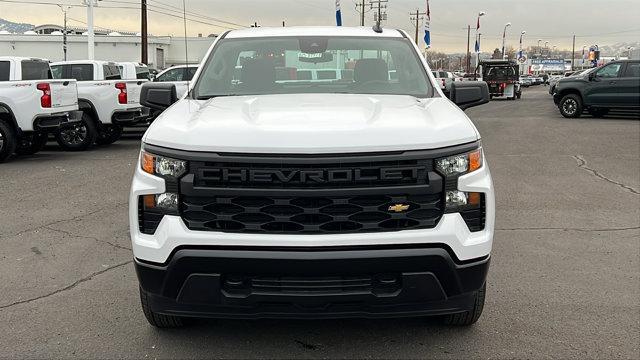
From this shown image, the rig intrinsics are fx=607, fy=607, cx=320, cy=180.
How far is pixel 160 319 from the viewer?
3662mm

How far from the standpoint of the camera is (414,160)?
301 centimetres

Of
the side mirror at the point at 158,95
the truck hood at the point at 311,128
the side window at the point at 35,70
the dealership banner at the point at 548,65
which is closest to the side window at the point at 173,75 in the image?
the side window at the point at 35,70

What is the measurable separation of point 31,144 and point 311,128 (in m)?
11.3

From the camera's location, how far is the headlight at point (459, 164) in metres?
3.06

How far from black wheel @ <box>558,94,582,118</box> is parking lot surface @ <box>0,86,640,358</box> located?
12438 millimetres

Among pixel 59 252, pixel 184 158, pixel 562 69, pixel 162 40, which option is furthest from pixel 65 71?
pixel 562 69

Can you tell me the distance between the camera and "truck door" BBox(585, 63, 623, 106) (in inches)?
773

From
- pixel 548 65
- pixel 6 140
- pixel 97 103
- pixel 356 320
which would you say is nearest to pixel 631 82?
pixel 97 103

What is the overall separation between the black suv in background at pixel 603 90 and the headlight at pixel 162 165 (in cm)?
1958

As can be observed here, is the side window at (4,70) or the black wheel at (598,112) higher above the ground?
the side window at (4,70)

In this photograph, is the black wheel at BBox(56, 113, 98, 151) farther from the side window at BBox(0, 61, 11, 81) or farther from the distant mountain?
the distant mountain

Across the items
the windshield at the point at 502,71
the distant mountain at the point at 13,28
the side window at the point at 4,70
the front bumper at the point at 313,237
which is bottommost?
the front bumper at the point at 313,237

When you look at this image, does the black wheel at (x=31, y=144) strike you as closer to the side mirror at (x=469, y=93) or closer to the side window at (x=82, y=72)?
the side window at (x=82, y=72)

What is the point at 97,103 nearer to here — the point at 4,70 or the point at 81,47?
the point at 4,70
